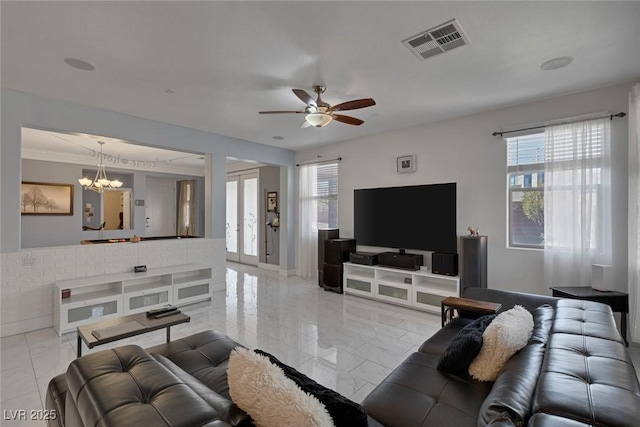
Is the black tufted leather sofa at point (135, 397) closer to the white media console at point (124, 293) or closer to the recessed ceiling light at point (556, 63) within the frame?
the white media console at point (124, 293)

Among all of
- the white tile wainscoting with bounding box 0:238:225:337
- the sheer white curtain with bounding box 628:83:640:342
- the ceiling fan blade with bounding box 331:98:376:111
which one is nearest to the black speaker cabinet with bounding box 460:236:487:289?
the sheer white curtain with bounding box 628:83:640:342

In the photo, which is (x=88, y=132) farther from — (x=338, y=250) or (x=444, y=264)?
(x=444, y=264)

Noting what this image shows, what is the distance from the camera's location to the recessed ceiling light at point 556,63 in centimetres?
276

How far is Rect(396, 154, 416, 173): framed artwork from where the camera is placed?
4836 millimetres

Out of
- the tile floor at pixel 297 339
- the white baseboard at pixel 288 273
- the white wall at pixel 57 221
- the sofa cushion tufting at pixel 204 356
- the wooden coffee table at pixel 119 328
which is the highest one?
the white wall at pixel 57 221

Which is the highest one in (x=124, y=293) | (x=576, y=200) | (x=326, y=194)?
(x=326, y=194)

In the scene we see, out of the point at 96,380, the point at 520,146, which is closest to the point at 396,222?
the point at 520,146

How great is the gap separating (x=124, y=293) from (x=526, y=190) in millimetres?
5281

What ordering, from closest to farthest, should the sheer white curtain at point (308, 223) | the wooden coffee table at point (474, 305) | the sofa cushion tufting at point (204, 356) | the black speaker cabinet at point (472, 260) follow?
the sofa cushion tufting at point (204, 356)
the wooden coffee table at point (474, 305)
the black speaker cabinet at point (472, 260)
the sheer white curtain at point (308, 223)

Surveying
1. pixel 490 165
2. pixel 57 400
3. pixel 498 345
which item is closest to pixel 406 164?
pixel 490 165

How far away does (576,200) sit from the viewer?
3.41 meters

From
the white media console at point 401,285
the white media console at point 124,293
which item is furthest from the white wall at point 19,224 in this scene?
the white media console at point 401,285

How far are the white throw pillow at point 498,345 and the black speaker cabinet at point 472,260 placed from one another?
2160mm

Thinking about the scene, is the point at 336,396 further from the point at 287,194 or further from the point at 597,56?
the point at 287,194
